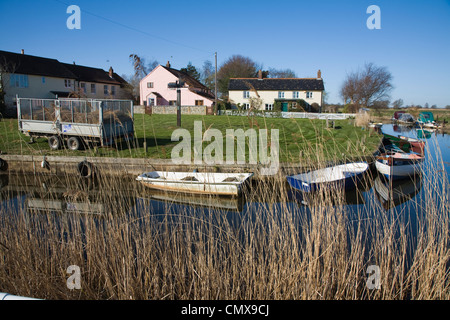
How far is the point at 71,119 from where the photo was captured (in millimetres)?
11992

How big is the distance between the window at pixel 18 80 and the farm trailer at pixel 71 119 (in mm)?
19363

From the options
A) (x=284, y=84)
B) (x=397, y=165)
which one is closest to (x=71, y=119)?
(x=397, y=165)

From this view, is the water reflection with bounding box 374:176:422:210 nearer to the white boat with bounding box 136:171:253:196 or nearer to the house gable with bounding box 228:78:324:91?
the white boat with bounding box 136:171:253:196

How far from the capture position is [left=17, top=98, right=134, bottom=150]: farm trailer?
38.4 ft

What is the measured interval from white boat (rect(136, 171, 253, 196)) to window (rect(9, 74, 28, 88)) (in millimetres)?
26264

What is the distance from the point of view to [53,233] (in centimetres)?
354

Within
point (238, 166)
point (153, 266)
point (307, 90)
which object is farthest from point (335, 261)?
point (307, 90)

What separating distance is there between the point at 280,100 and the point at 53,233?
39977 mm

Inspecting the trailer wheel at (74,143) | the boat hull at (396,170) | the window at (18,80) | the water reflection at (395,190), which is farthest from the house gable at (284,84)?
the trailer wheel at (74,143)

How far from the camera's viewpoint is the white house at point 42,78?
27981 mm

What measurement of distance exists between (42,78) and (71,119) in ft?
79.5

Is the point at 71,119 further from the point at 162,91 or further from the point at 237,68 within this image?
the point at 237,68
